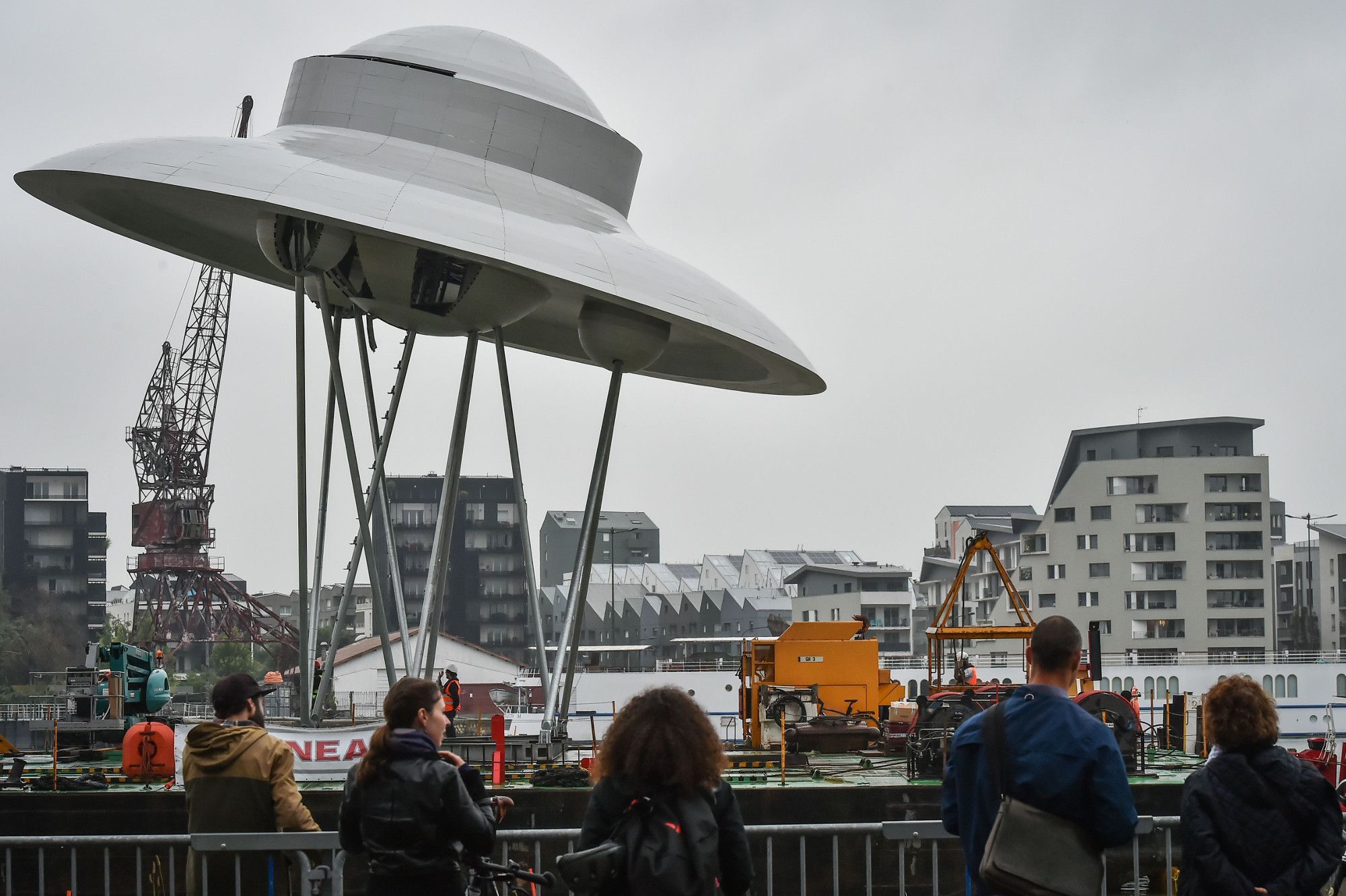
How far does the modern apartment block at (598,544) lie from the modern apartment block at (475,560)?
2545 centimetres

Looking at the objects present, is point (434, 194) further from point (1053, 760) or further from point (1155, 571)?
point (1155, 571)

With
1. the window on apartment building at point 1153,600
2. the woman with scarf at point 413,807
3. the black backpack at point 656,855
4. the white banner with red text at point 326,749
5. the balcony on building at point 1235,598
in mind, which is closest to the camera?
the black backpack at point 656,855

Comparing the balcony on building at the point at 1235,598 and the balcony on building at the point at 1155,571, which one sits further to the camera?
the balcony on building at the point at 1155,571

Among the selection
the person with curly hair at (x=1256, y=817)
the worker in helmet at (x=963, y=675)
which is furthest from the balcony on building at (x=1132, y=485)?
the person with curly hair at (x=1256, y=817)

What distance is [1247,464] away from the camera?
8669cm

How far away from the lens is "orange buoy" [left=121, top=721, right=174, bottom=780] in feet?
73.6

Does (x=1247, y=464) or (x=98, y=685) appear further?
(x=1247, y=464)

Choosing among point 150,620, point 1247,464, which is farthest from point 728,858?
point 150,620

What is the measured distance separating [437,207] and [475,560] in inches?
4161

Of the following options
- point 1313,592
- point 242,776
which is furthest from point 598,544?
point 242,776

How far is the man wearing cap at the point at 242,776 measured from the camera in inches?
287

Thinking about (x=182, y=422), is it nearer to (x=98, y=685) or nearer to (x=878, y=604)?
(x=878, y=604)

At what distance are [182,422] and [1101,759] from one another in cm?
10523

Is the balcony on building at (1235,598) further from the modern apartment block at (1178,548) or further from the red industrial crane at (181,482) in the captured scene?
the red industrial crane at (181,482)
